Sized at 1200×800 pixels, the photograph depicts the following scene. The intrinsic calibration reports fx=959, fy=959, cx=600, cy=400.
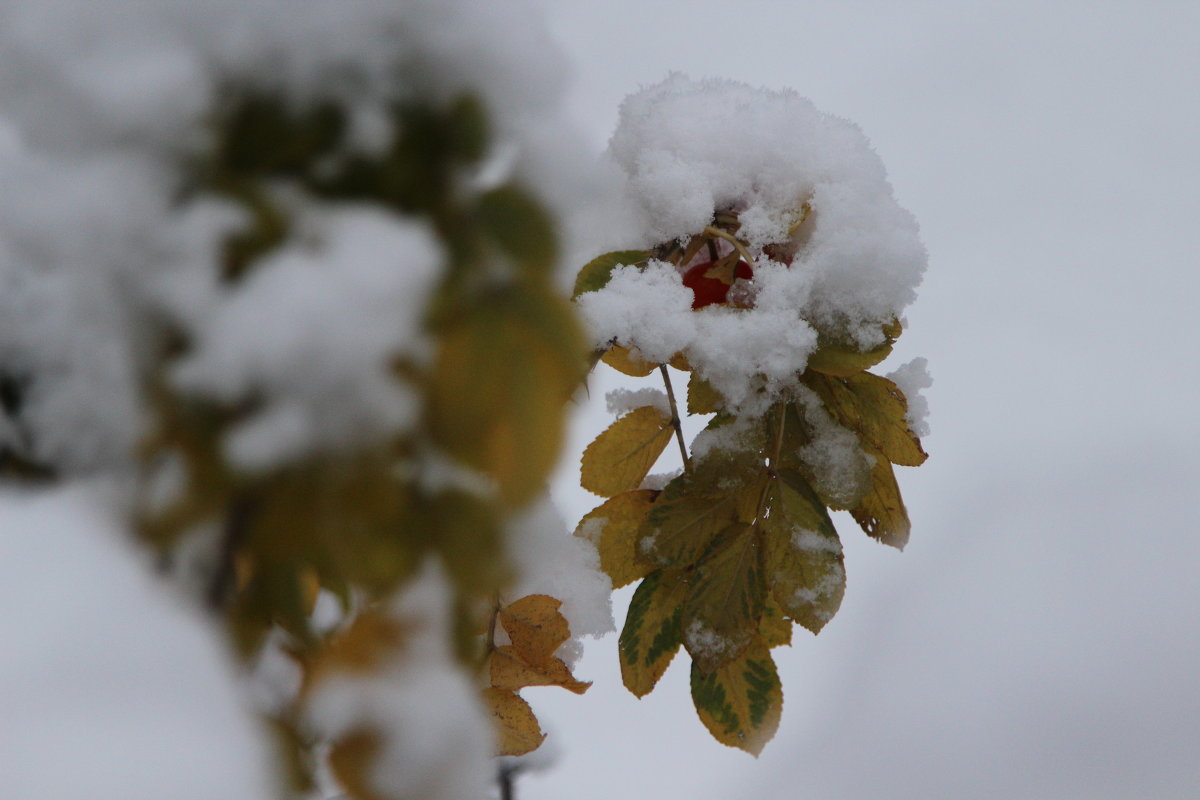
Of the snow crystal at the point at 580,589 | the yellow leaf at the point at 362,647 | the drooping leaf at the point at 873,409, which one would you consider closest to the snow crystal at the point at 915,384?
the drooping leaf at the point at 873,409

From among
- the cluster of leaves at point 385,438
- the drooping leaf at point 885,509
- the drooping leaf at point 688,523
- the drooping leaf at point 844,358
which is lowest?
the cluster of leaves at point 385,438

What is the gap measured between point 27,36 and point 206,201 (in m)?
0.04

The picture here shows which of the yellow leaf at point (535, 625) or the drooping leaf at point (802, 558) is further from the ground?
the yellow leaf at point (535, 625)

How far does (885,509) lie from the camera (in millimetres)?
349

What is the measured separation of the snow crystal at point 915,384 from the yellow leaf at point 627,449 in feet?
0.29

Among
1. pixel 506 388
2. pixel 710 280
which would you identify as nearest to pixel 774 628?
pixel 710 280

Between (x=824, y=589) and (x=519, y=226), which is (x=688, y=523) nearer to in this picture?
(x=824, y=589)

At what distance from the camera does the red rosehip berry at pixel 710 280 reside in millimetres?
350

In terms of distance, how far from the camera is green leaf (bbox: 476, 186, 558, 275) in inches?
6.7

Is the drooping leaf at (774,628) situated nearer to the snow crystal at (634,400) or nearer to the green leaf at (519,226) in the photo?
the snow crystal at (634,400)

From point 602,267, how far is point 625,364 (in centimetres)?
5

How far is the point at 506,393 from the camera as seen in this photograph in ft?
0.53

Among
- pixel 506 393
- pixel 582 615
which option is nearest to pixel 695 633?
Result: pixel 582 615

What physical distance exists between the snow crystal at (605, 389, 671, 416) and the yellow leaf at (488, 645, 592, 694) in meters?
0.10
